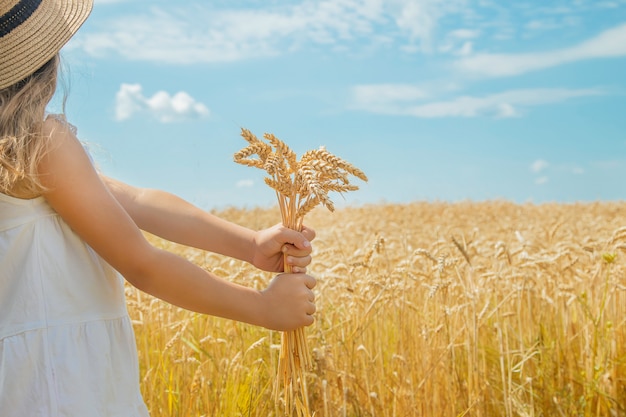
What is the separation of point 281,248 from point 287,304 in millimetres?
181

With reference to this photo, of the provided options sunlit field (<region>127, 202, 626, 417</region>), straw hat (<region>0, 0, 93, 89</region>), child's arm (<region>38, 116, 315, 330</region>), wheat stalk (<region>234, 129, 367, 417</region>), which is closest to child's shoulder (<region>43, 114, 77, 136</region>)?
child's arm (<region>38, 116, 315, 330</region>)

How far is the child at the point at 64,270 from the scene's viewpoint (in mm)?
1472

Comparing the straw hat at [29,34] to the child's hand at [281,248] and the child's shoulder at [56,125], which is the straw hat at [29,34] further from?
the child's hand at [281,248]

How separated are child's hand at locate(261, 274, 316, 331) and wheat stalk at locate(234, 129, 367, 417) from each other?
0.19ft

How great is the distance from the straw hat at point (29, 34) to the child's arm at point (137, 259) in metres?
0.16

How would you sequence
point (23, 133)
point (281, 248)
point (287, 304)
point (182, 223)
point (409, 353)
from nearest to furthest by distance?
1. point (23, 133)
2. point (287, 304)
3. point (281, 248)
4. point (182, 223)
5. point (409, 353)

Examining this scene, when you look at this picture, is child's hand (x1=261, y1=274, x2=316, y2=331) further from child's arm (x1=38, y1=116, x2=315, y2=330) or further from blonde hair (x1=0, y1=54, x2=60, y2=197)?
blonde hair (x1=0, y1=54, x2=60, y2=197)

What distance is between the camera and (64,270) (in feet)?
5.01

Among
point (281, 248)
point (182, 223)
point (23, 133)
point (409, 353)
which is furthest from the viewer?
point (409, 353)

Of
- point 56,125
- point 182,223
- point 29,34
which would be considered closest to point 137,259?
point 56,125

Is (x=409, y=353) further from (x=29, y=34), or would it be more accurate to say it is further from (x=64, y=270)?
(x=29, y=34)

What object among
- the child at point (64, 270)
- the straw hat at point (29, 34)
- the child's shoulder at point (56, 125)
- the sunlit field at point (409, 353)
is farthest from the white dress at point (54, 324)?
the sunlit field at point (409, 353)

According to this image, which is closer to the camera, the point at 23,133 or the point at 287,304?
the point at 23,133

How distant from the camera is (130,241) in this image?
1492mm
